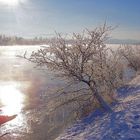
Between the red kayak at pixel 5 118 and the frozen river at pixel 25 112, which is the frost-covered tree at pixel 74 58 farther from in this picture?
the red kayak at pixel 5 118

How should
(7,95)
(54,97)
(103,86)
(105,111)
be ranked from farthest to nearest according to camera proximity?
(7,95) < (103,86) < (54,97) < (105,111)

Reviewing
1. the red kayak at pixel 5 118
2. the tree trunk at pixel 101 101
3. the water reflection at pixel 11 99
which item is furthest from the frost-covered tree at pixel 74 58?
the water reflection at pixel 11 99

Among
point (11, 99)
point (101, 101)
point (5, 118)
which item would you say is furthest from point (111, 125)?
point (11, 99)

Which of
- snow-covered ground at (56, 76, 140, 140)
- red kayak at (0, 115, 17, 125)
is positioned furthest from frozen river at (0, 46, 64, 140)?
snow-covered ground at (56, 76, 140, 140)

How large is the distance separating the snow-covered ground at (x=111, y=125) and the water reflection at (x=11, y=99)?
1403cm

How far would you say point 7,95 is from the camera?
3734 centimetres

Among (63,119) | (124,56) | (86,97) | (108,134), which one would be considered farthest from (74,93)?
(124,56)

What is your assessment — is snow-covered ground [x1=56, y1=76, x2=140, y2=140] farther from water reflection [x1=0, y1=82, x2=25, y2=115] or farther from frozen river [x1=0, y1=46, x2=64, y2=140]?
water reflection [x1=0, y1=82, x2=25, y2=115]

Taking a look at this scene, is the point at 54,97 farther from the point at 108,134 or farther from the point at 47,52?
the point at 108,134

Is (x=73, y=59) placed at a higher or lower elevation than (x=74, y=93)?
higher

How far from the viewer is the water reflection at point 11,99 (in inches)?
1142

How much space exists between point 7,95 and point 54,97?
21.3 meters

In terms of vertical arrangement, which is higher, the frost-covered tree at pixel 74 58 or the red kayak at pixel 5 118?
the frost-covered tree at pixel 74 58

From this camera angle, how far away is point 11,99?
113ft
